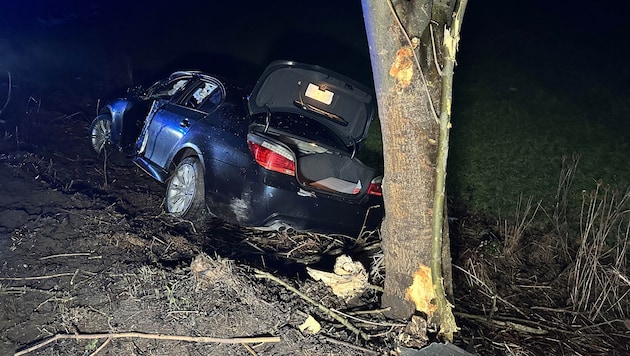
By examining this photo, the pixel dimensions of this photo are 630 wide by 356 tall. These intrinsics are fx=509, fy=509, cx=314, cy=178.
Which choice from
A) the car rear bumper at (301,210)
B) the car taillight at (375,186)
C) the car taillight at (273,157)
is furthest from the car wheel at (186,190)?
the car taillight at (375,186)

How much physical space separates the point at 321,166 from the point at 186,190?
4.59ft

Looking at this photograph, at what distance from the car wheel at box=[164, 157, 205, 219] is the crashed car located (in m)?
0.01

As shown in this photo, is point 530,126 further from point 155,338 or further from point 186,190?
point 155,338

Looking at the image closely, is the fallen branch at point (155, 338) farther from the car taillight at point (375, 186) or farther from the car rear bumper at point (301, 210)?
the car taillight at point (375, 186)

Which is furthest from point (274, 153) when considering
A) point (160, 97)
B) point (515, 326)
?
point (160, 97)

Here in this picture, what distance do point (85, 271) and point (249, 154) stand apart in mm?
1657

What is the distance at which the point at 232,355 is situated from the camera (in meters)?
2.93

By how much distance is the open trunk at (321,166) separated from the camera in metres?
4.58

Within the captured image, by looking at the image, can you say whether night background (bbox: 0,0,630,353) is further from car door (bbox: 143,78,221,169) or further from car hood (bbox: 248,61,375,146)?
car hood (bbox: 248,61,375,146)

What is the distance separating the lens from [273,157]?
4.53 meters

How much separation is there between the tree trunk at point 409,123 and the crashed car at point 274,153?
5.47ft

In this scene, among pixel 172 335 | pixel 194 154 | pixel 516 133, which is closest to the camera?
pixel 172 335

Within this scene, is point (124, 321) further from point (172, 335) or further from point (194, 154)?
point (194, 154)

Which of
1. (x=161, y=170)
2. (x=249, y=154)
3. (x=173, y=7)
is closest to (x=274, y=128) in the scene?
(x=249, y=154)
